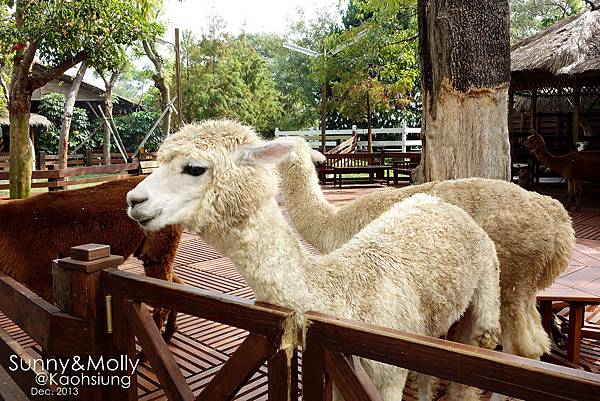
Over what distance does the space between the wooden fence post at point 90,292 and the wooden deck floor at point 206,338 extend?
40.3 inches

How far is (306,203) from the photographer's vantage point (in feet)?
12.0

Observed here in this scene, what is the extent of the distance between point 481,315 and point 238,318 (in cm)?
145

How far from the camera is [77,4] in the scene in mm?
8281

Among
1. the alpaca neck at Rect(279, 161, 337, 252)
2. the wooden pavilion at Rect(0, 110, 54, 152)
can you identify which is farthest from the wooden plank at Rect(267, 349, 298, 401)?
the wooden pavilion at Rect(0, 110, 54, 152)

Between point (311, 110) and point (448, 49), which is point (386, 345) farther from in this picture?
point (311, 110)

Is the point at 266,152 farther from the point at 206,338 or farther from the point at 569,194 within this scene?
the point at 569,194

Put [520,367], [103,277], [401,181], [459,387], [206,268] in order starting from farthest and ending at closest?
[401,181], [206,268], [459,387], [103,277], [520,367]

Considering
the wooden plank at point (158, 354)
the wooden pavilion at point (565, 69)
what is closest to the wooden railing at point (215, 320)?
the wooden plank at point (158, 354)

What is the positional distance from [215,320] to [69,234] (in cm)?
227

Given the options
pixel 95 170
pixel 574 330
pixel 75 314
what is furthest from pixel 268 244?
pixel 95 170

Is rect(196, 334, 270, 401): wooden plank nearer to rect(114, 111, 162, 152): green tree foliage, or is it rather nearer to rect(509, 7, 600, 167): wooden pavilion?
rect(509, 7, 600, 167): wooden pavilion

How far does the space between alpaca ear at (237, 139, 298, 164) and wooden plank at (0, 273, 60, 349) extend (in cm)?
98

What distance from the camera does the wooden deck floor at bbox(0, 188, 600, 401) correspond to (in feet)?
9.57

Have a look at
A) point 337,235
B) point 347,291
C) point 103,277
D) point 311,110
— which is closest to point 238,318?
point 347,291
